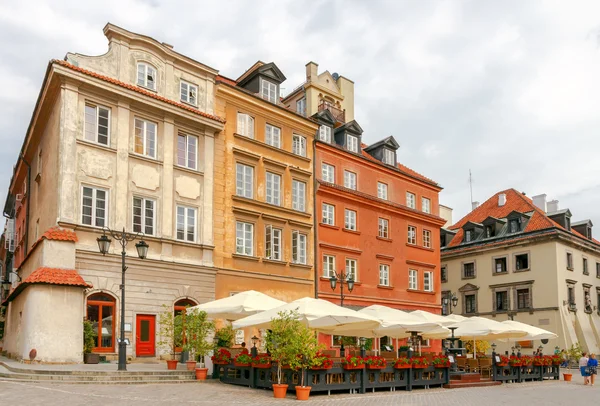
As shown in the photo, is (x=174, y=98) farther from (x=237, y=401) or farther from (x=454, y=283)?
(x=454, y=283)

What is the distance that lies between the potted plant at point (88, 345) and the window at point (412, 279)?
21256mm

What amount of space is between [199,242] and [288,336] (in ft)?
35.3

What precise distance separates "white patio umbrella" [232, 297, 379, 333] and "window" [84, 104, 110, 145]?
9.58m

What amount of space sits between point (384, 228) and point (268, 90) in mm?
11065

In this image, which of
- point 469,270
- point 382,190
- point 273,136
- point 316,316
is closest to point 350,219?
point 382,190

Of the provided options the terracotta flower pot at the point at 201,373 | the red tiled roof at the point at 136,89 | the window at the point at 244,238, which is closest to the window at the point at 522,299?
the window at the point at 244,238

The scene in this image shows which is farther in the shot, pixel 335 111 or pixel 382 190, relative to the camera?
pixel 335 111

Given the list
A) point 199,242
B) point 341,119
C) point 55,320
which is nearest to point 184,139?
point 199,242

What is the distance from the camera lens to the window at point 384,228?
37.4 metres

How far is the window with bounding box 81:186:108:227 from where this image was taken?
23641mm

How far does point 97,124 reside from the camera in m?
24.5

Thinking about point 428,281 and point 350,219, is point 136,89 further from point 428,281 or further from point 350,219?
point 428,281

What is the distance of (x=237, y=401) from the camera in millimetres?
15500

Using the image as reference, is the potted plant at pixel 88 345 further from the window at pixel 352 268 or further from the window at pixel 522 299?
the window at pixel 522 299
